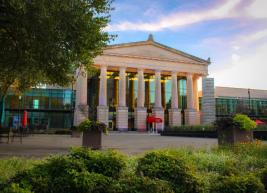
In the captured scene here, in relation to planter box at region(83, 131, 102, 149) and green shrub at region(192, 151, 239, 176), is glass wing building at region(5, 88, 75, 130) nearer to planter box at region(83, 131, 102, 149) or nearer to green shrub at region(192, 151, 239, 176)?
planter box at region(83, 131, 102, 149)

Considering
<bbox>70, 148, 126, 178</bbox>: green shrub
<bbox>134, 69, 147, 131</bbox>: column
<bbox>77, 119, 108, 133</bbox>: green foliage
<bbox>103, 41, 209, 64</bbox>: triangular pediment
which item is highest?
<bbox>103, 41, 209, 64</bbox>: triangular pediment

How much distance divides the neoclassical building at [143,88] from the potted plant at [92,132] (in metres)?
50.7

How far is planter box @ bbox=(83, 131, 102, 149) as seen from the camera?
16094 mm

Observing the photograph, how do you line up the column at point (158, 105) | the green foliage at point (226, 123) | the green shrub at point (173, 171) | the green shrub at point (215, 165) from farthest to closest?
1. the column at point (158, 105)
2. the green foliage at point (226, 123)
3. the green shrub at point (215, 165)
4. the green shrub at point (173, 171)

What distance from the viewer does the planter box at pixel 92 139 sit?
16094 mm

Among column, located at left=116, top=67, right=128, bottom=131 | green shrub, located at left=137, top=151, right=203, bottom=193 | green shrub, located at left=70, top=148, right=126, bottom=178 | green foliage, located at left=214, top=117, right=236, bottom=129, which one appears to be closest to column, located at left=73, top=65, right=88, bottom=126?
column, located at left=116, top=67, right=128, bottom=131

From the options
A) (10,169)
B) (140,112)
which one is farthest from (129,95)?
(10,169)

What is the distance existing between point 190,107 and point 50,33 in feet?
210

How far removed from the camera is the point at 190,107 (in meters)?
75.6

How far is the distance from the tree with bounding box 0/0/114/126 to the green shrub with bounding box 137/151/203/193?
9.82 metres

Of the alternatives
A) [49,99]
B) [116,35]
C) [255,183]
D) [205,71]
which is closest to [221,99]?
[205,71]

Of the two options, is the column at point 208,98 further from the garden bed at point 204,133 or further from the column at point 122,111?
the column at point 122,111

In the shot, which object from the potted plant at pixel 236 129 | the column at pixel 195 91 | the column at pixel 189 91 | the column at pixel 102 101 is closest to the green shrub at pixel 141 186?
the potted plant at pixel 236 129

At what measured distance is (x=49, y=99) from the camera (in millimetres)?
72812
